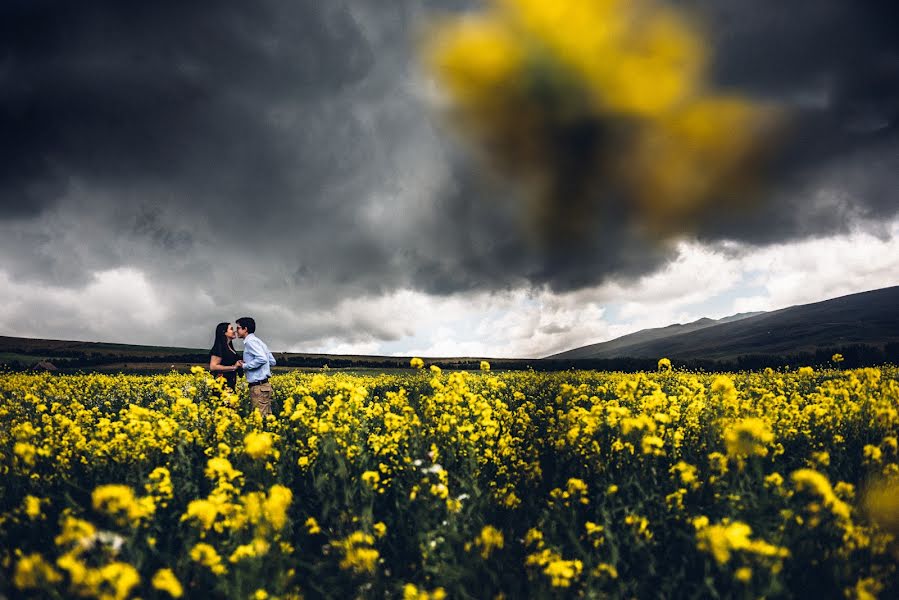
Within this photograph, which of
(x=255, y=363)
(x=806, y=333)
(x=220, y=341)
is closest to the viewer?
(x=255, y=363)

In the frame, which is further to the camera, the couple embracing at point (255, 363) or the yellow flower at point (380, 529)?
the couple embracing at point (255, 363)

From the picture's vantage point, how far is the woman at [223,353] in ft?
32.1

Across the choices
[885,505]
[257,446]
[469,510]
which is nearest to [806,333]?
[885,505]

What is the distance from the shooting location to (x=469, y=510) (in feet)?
12.1

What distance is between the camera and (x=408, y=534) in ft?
12.4

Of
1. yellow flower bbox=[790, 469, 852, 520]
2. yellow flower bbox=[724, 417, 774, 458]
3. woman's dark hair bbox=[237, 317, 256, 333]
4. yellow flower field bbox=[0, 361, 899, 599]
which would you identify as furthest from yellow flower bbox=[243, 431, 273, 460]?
woman's dark hair bbox=[237, 317, 256, 333]

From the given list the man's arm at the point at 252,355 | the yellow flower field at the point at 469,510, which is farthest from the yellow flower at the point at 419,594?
the man's arm at the point at 252,355

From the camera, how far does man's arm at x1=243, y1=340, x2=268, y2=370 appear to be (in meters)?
8.73

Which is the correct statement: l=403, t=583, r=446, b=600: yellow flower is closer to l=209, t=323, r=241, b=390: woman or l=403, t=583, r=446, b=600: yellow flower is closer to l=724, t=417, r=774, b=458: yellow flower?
l=724, t=417, r=774, b=458: yellow flower

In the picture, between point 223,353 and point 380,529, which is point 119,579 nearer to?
point 380,529

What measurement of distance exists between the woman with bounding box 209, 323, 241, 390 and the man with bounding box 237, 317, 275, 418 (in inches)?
40.9

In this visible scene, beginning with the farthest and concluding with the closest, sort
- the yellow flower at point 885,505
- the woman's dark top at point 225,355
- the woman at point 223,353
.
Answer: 1. the woman's dark top at point 225,355
2. the woman at point 223,353
3. the yellow flower at point 885,505

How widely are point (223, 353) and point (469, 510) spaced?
8.44 m

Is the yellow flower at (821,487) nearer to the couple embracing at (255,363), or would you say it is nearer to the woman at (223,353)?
the couple embracing at (255,363)
